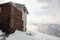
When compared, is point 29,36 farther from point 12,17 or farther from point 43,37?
point 12,17

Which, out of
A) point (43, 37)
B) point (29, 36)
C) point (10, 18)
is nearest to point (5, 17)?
point (10, 18)

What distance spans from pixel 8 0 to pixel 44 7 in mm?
756

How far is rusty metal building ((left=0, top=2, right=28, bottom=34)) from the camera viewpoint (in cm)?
191

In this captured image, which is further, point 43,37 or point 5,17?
point 5,17

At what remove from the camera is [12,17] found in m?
1.94

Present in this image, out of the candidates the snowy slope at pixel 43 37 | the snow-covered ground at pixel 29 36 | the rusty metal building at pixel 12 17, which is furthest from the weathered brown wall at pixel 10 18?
the snowy slope at pixel 43 37

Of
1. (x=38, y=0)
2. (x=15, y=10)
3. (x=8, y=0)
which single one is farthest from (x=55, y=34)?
(x=8, y=0)

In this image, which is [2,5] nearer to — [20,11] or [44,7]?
[20,11]

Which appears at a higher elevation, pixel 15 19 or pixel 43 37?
pixel 15 19

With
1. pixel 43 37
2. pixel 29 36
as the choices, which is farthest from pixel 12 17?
pixel 43 37

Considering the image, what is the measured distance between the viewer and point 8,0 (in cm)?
215

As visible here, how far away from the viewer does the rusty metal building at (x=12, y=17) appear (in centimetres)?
191

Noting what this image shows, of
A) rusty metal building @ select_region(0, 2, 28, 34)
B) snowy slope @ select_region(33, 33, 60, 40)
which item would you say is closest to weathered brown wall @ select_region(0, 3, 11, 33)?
rusty metal building @ select_region(0, 2, 28, 34)

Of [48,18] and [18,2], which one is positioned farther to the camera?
[18,2]
